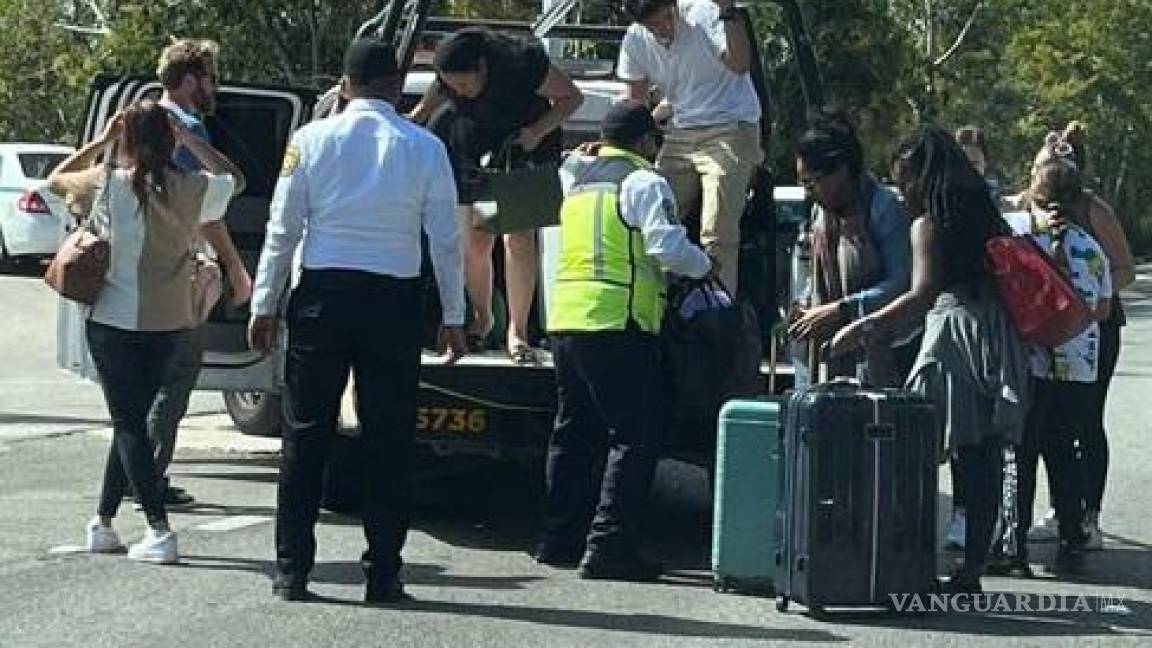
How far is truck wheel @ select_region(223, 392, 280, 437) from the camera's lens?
12.1m

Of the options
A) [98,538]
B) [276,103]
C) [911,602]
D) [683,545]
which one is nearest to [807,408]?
[911,602]

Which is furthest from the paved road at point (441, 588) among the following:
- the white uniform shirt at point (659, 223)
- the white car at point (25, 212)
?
the white car at point (25, 212)

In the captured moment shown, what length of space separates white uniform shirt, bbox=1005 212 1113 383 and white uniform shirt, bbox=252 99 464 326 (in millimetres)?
2863

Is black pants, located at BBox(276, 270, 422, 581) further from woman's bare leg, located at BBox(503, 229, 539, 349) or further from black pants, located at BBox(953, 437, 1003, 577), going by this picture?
black pants, located at BBox(953, 437, 1003, 577)

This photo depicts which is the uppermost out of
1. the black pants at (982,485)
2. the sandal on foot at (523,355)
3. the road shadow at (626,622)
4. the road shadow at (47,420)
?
the sandal on foot at (523,355)

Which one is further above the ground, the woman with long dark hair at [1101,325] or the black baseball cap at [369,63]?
the black baseball cap at [369,63]

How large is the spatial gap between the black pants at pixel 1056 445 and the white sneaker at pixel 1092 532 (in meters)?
0.34

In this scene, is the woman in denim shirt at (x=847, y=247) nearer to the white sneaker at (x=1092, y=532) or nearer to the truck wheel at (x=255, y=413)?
A: the white sneaker at (x=1092, y=532)

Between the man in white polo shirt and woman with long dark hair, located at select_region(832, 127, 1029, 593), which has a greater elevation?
the man in white polo shirt

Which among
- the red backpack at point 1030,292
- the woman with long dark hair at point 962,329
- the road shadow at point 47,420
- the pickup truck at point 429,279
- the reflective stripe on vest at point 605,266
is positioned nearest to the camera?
the woman with long dark hair at point 962,329

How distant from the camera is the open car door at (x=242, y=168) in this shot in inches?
400

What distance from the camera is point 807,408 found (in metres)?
7.19

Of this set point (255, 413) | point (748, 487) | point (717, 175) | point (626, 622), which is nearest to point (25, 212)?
point (255, 413)

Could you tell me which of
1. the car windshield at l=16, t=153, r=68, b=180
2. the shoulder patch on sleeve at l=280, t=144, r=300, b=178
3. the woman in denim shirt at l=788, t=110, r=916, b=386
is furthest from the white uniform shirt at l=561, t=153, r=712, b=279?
the car windshield at l=16, t=153, r=68, b=180
